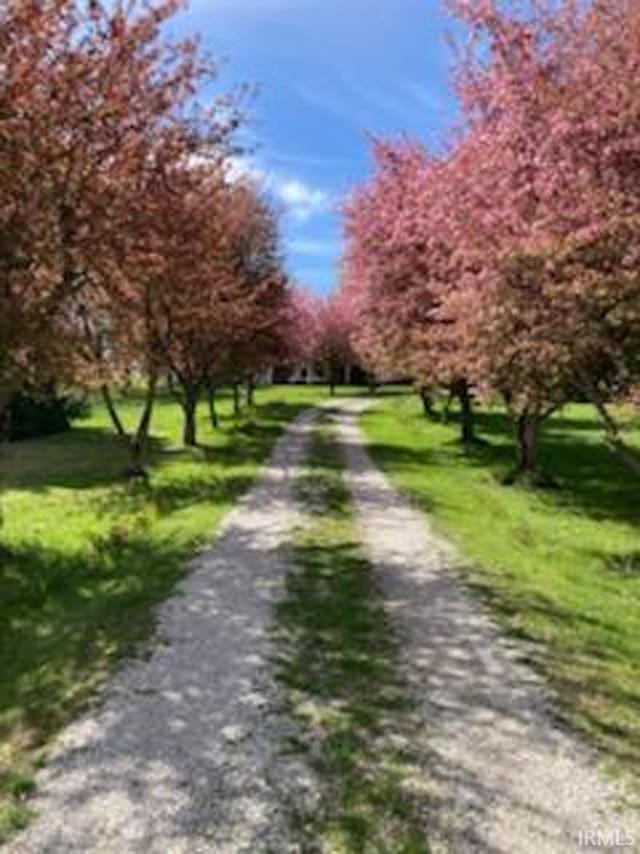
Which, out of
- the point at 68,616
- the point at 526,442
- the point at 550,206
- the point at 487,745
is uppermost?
the point at 550,206

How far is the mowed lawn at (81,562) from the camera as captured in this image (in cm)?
966

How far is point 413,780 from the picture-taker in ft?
25.1

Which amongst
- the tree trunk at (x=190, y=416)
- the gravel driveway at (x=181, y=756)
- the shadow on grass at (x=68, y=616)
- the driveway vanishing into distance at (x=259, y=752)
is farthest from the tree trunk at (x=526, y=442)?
the gravel driveway at (x=181, y=756)

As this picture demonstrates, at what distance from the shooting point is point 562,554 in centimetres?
1752

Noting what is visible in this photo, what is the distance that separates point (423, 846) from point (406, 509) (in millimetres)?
13852

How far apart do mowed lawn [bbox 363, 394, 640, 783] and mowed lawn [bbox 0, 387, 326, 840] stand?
384 centimetres

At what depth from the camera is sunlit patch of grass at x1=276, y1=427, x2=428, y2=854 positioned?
6988 millimetres

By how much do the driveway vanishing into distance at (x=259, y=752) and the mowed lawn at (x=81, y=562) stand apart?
35 centimetres

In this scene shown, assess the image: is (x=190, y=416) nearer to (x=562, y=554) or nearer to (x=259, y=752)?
(x=562, y=554)

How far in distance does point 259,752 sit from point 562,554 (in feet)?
33.4

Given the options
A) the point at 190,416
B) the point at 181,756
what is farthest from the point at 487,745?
the point at 190,416

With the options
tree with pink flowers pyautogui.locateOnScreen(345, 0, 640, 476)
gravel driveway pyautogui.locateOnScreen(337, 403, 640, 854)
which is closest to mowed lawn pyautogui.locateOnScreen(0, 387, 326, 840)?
gravel driveway pyautogui.locateOnScreen(337, 403, 640, 854)

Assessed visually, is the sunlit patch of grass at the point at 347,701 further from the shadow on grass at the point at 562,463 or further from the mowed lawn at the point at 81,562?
the shadow on grass at the point at 562,463

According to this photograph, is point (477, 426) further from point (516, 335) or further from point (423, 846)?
point (423, 846)
